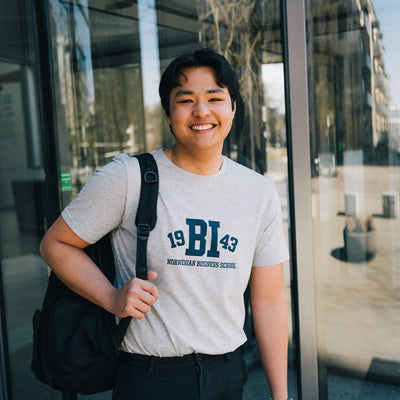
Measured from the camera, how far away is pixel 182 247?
134 centimetres

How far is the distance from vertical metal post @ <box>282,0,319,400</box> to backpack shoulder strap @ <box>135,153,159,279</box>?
93 centimetres

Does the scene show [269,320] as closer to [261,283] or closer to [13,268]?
[261,283]

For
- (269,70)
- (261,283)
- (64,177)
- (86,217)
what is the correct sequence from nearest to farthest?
(86,217) → (261,283) → (269,70) → (64,177)

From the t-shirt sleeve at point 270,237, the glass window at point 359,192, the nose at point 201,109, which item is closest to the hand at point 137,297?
the t-shirt sleeve at point 270,237

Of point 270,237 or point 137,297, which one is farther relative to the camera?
point 270,237

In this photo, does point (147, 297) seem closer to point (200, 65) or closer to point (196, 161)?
point (196, 161)

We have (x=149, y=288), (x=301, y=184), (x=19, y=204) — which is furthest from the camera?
(x=19, y=204)

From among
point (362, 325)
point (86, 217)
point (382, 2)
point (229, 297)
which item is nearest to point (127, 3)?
point (382, 2)

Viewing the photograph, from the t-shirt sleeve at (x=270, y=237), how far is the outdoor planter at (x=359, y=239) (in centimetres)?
148

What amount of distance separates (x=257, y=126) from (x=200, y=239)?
1.71 m

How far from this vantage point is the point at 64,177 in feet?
9.55

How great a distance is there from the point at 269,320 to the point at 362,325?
4.94 feet

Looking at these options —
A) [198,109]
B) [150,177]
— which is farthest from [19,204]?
[198,109]

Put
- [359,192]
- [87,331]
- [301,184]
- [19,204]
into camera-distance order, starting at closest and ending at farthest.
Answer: [87,331]
[301,184]
[359,192]
[19,204]
